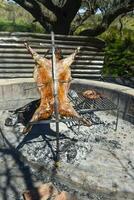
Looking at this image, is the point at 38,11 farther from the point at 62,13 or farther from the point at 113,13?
the point at 113,13

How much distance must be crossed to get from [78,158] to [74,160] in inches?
3.9

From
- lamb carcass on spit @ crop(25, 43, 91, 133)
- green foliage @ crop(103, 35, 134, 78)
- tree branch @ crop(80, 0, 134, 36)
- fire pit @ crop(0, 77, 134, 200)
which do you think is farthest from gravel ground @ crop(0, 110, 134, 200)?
tree branch @ crop(80, 0, 134, 36)

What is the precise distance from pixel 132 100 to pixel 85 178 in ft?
8.04

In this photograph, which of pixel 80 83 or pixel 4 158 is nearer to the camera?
pixel 4 158

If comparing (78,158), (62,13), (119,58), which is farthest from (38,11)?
(78,158)

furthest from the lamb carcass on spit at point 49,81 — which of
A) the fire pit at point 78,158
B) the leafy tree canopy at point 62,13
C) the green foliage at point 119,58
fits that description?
the green foliage at point 119,58

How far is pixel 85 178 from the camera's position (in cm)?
481

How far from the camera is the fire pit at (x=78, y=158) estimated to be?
Answer: 476cm

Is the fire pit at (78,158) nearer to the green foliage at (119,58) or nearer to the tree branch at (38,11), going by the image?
the tree branch at (38,11)

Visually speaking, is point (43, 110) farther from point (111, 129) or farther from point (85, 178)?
point (111, 129)

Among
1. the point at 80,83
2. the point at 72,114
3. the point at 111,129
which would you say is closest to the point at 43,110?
the point at 72,114

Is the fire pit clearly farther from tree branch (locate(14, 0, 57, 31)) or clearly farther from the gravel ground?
tree branch (locate(14, 0, 57, 31))

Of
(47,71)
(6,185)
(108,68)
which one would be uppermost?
(47,71)

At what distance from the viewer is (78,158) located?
17.9 ft
